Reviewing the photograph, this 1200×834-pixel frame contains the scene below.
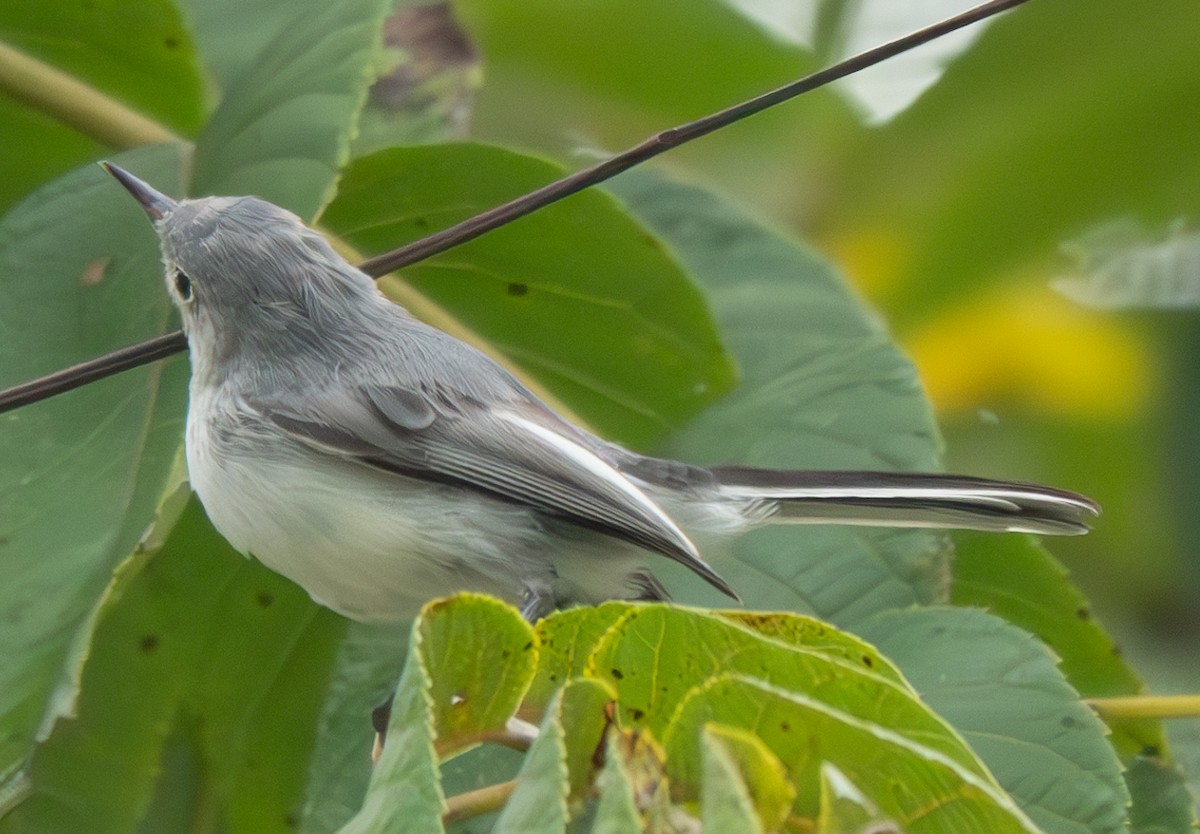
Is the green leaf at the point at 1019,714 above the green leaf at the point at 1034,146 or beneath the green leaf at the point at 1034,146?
beneath

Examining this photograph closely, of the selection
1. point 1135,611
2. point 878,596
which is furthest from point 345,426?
point 1135,611

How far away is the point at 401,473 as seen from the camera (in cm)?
166

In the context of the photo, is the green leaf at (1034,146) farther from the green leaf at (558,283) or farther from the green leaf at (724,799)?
the green leaf at (724,799)

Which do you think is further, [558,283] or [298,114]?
[558,283]

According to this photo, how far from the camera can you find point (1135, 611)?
10.1 feet

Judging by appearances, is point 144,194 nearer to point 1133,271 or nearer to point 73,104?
point 73,104

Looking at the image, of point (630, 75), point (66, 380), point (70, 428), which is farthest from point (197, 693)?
point (630, 75)

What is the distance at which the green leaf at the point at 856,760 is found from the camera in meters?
0.98

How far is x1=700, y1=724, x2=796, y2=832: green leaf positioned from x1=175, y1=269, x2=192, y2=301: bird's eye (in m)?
1.07

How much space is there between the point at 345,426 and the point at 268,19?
942 mm

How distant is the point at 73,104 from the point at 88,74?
11cm

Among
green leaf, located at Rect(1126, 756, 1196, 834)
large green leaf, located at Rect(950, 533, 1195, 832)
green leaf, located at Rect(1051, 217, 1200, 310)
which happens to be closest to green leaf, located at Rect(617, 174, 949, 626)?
large green leaf, located at Rect(950, 533, 1195, 832)

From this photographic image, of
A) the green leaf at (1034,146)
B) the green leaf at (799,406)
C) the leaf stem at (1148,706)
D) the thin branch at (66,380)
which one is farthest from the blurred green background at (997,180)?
the thin branch at (66,380)

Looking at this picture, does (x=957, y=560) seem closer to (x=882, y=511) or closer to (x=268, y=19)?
(x=882, y=511)
